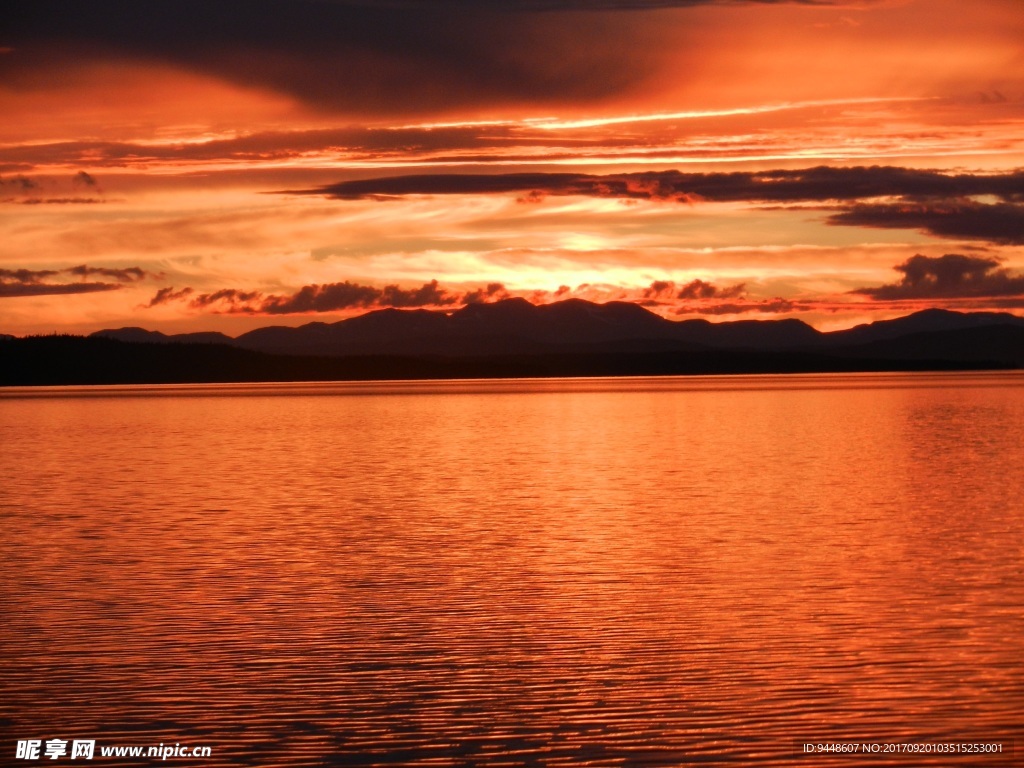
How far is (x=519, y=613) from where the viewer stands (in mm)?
18344

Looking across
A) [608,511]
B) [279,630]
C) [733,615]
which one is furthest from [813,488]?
[279,630]

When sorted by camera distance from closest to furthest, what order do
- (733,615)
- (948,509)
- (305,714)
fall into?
(305,714) < (733,615) < (948,509)

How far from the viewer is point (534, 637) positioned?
1683cm

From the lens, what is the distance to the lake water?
1286cm

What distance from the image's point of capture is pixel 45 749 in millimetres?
12523

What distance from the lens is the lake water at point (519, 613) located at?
12.9 metres

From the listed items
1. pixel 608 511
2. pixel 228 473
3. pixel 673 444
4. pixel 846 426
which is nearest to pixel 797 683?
pixel 608 511

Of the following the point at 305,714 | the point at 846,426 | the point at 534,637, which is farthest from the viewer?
the point at 846,426

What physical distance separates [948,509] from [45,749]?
2275 cm

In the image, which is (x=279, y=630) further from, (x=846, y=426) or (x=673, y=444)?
(x=846, y=426)

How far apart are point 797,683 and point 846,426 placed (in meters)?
52.9

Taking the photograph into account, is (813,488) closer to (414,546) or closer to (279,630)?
(414,546)

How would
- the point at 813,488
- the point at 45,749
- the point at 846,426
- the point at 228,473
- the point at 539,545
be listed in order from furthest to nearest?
the point at 846,426, the point at 228,473, the point at 813,488, the point at 539,545, the point at 45,749

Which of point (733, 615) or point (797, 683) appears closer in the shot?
point (797, 683)
